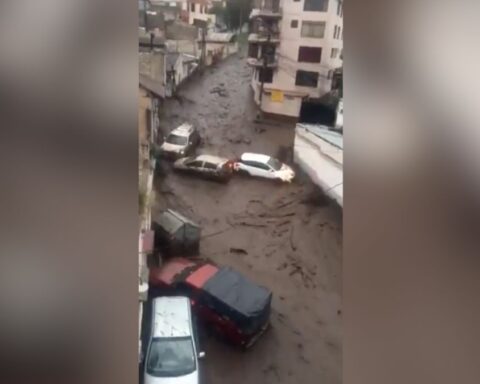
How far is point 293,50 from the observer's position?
2.69 feet

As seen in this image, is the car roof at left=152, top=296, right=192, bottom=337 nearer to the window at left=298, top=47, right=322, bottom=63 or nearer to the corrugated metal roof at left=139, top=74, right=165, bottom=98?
the corrugated metal roof at left=139, top=74, right=165, bottom=98

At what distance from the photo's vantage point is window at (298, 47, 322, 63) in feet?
2.64

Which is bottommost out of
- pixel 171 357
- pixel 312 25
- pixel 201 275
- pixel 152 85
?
pixel 171 357

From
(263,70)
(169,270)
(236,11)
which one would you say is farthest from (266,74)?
(169,270)

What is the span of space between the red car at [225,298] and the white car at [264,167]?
171 millimetres

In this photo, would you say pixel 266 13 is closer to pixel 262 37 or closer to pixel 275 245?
pixel 262 37

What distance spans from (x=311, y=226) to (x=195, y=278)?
0.21 meters

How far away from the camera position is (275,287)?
834mm

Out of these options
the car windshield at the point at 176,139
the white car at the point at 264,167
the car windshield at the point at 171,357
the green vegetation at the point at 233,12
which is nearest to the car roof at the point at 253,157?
the white car at the point at 264,167

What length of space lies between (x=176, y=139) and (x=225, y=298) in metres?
0.28

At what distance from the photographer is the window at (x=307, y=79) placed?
2.69ft
